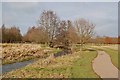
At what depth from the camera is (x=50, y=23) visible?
7369 centimetres

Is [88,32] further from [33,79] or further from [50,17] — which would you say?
[33,79]

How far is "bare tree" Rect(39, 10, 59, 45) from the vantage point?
72500 mm

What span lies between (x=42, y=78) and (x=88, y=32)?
43.8 meters

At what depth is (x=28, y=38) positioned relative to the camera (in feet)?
310

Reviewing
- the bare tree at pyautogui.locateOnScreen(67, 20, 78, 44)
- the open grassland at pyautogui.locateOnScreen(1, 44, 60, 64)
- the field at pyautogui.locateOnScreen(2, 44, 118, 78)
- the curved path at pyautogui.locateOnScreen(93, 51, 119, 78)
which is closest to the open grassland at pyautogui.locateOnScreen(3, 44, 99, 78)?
the field at pyautogui.locateOnScreen(2, 44, 118, 78)

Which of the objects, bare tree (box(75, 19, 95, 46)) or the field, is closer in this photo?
the field

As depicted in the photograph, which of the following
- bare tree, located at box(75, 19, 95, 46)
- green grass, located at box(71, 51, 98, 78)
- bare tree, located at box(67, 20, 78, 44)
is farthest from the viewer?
bare tree, located at box(67, 20, 78, 44)

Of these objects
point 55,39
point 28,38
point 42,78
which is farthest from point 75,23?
point 42,78

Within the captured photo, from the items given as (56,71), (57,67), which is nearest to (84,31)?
(57,67)

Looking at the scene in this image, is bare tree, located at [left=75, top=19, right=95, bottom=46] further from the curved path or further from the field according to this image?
the curved path

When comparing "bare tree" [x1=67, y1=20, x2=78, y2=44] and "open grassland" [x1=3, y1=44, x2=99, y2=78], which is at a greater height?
"bare tree" [x1=67, y1=20, x2=78, y2=44]

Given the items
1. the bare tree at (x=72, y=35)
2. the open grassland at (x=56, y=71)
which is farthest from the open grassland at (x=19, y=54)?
the bare tree at (x=72, y=35)

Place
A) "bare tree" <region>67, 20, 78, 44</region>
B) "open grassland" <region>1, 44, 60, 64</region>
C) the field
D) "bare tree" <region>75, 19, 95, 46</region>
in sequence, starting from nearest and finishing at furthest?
the field < "open grassland" <region>1, 44, 60, 64</region> < "bare tree" <region>75, 19, 95, 46</region> < "bare tree" <region>67, 20, 78, 44</region>

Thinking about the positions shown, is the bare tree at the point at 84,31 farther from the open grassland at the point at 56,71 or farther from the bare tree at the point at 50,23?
the open grassland at the point at 56,71
